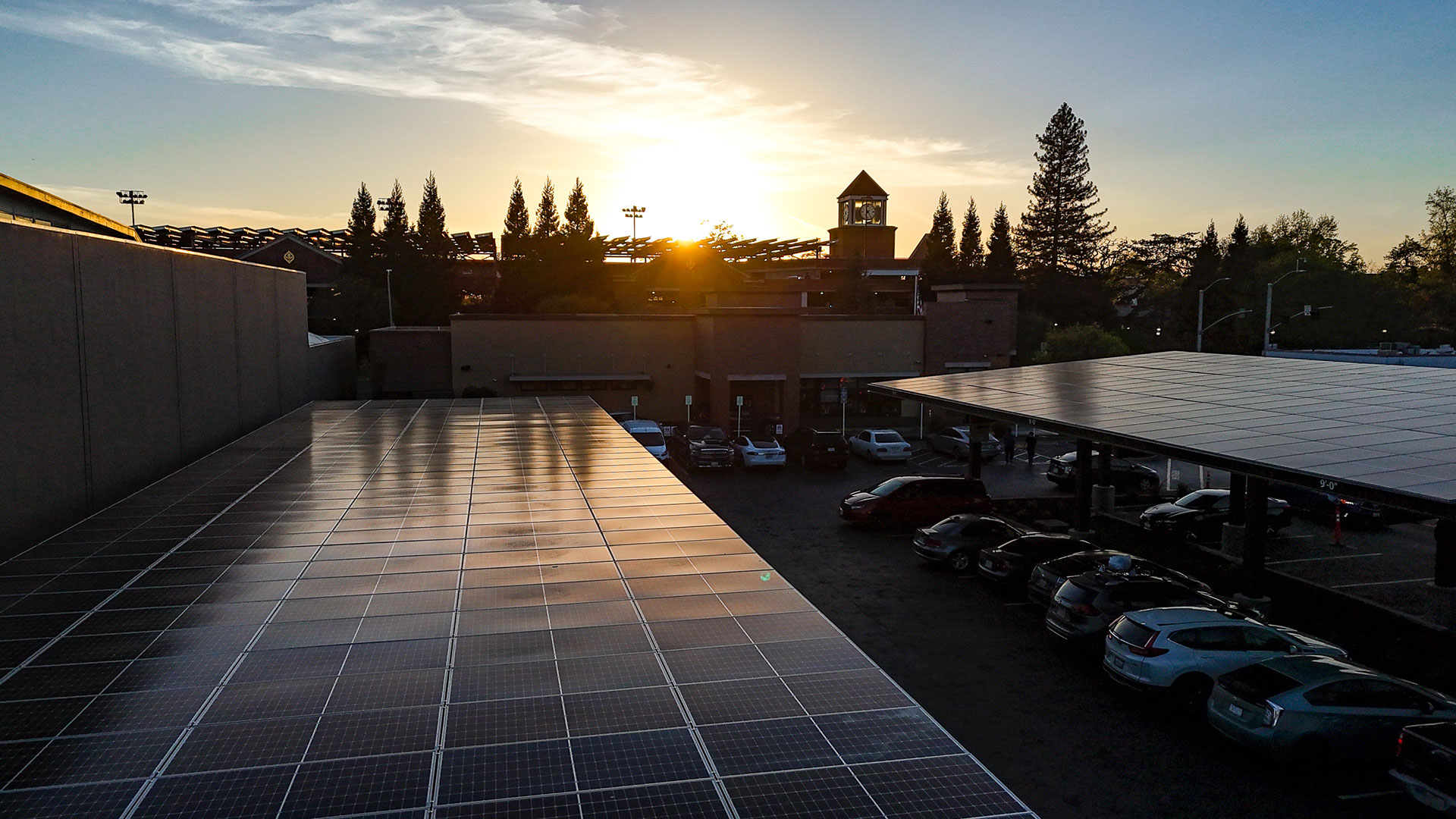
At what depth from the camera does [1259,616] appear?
1488 cm

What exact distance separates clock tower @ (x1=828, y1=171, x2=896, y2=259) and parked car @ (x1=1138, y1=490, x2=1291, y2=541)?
69.2 meters

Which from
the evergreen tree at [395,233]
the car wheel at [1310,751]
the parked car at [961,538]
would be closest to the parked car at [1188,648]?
the car wheel at [1310,751]

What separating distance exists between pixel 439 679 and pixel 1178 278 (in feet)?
346

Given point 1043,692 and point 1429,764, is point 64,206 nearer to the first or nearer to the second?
point 1043,692

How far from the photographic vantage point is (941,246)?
357ft

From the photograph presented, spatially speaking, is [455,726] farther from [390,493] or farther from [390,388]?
[390,388]

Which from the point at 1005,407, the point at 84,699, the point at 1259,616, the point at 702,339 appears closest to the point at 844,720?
the point at 84,699

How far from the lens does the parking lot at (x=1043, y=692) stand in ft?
32.0

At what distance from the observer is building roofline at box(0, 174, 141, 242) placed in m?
15.0

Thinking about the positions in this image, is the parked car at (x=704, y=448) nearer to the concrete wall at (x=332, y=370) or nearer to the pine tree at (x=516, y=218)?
the concrete wall at (x=332, y=370)

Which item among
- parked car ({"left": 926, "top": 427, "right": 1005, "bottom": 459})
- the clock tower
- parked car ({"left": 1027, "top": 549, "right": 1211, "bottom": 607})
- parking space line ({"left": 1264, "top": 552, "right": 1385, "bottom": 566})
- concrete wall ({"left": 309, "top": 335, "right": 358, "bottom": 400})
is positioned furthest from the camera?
the clock tower

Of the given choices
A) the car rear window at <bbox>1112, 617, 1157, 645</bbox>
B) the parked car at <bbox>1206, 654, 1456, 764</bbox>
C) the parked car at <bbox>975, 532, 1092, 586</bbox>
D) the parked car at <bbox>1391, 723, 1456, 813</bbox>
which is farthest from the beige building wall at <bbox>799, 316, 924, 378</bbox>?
the parked car at <bbox>1391, 723, 1456, 813</bbox>

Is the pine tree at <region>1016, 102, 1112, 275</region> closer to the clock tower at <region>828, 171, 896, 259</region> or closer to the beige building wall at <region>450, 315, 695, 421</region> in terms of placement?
the clock tower at <region>828, 171, 896, 259</region>

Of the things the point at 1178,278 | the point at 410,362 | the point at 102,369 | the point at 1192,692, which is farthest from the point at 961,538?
the point at 1178,278
